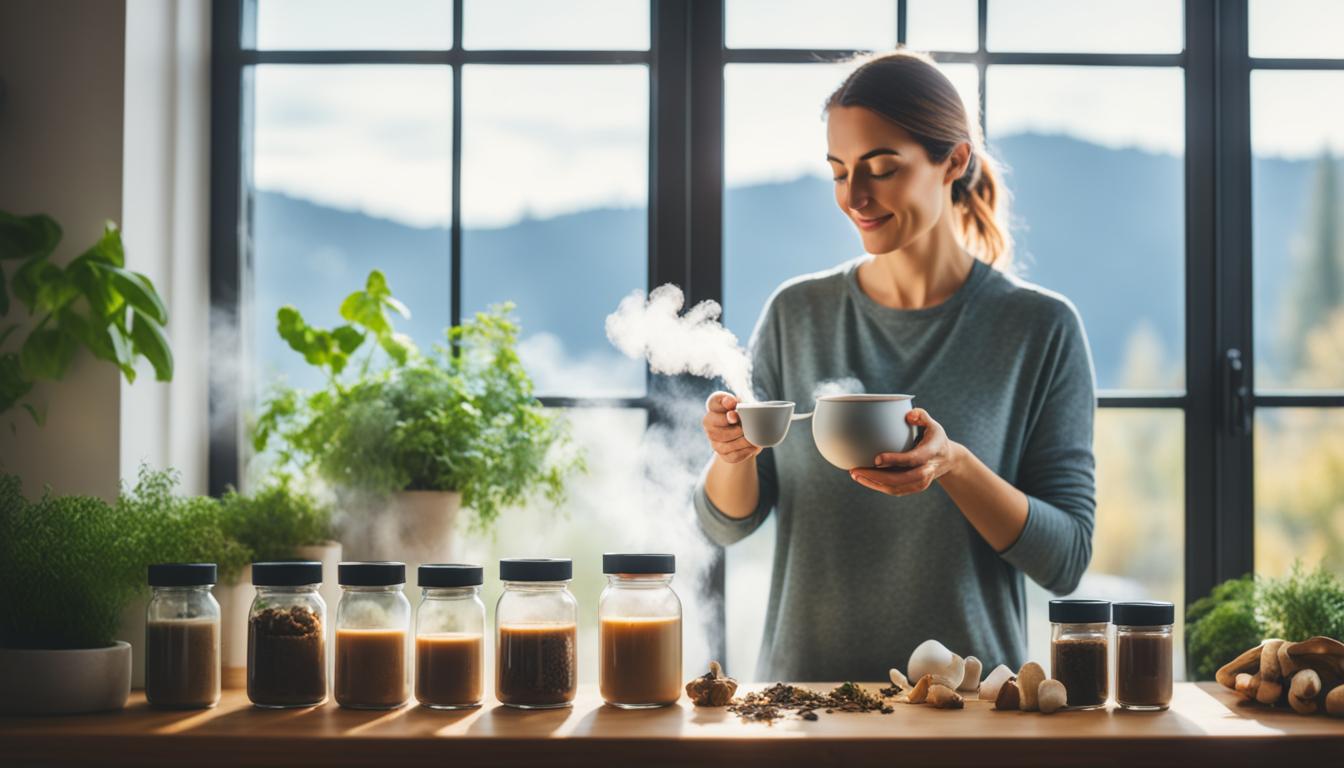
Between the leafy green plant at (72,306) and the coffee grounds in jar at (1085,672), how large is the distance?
156 centimetres

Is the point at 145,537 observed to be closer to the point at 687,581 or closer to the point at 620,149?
the point at 687,581

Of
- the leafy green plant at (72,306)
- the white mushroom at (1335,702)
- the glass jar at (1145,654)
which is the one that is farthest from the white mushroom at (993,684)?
the leafy green plant at (72,306)

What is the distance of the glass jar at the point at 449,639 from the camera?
1.54 metres

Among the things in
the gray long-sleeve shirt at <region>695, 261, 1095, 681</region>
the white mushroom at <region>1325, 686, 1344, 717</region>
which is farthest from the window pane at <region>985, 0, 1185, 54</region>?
the white mushroom at <region>1325, 686, 1344, 717</region>

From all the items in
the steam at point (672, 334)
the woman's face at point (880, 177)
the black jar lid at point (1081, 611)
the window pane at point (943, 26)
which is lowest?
the black jar lid at point (1081, 611)

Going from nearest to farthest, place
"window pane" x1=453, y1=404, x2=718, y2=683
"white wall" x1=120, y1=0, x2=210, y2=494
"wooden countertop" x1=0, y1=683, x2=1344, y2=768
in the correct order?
"wooden countertop" x1=0, y1=683, x2=1344, y2=768 → "white wall" x1=120, y1=0, x2=210, y2=494 → "window pane" x1=453, y1=404, x2=718, y2=683

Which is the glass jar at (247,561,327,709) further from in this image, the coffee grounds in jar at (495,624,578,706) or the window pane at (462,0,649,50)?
the window pane at (462,0,649,50)

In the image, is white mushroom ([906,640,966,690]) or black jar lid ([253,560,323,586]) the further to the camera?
white mushroom ([906,640,966,690])

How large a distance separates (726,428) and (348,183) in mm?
1284

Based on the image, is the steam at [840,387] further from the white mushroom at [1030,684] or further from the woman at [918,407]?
the white mushroom at [1030,684]

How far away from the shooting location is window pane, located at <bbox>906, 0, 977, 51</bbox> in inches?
101

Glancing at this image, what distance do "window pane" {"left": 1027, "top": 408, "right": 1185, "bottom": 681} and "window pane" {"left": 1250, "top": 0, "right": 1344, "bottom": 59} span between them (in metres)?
0.84

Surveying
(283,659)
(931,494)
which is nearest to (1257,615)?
(931,494)

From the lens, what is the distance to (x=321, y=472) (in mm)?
2168
